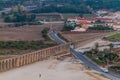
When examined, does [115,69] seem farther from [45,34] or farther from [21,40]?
[45,34]

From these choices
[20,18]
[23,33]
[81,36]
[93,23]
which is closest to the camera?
[81,36]

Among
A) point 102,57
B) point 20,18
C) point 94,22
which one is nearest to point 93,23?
point 94,22

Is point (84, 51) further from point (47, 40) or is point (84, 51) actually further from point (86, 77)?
point (86, 77)

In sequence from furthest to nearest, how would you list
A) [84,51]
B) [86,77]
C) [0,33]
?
1. [0,33]
2. [84,51]
3. [86,77]

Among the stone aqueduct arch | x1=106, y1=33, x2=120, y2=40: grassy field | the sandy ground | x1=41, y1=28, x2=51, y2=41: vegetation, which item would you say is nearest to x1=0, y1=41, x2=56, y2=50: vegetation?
the stone aqueduct arch

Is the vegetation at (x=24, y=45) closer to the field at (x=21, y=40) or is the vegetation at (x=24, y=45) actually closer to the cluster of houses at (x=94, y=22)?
the field at (x=21, y=40)

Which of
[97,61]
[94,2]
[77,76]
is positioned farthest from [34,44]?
[94,2]
